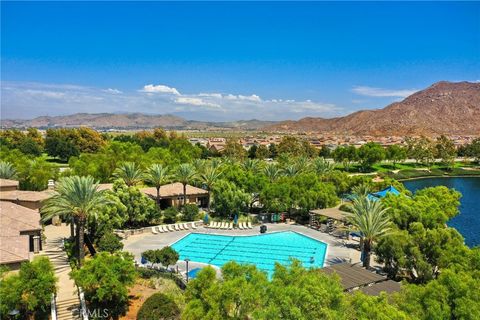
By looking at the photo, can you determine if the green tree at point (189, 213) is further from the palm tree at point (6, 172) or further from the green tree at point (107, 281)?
the palm tree at point (6, 172)

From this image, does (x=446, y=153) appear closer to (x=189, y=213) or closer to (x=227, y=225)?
(x=227, y=225)

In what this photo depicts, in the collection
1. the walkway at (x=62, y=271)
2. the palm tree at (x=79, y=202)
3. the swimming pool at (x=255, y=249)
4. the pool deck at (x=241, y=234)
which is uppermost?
the palm tree at (x=79, y=202)

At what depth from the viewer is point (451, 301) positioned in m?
13.7

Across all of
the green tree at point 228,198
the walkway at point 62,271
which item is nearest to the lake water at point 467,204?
the green tree at point 228,198

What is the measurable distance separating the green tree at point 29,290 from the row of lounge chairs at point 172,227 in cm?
1617

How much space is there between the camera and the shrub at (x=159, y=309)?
55.2 feet

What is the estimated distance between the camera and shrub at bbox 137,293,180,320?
55.2ft

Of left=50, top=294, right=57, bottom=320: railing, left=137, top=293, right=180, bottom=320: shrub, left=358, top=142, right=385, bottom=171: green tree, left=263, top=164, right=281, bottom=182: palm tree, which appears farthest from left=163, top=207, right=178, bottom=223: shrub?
left=358, top=142, right=385, bottom=171: green tree

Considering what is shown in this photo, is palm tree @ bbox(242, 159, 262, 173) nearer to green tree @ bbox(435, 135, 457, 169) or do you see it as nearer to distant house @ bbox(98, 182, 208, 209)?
distant house @ bbox(98, 182, 208, 209)

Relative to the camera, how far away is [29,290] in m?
16.3

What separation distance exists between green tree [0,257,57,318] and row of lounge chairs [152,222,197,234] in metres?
16.2

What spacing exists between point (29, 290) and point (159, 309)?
552cm

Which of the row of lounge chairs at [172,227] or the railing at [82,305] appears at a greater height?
the railing at [82,305]

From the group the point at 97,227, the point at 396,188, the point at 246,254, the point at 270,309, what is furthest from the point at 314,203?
the point at 270,309
